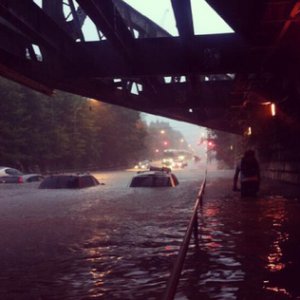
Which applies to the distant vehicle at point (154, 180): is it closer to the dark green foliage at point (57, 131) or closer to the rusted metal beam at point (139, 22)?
the rusted metal beam at point (139, 22)

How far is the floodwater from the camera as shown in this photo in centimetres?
671

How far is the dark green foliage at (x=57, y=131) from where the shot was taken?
52375 mm

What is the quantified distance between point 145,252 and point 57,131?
5208cm

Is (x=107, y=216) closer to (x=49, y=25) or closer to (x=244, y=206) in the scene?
(x=244, y=206)

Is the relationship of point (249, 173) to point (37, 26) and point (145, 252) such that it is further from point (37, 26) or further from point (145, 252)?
point (37, 26)

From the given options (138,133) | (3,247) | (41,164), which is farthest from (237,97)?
(138,133)

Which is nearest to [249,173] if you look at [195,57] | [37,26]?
[195,57]

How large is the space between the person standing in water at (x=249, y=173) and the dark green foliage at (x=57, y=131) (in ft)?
89.5

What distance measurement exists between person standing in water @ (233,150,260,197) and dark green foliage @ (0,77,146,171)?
27288mm

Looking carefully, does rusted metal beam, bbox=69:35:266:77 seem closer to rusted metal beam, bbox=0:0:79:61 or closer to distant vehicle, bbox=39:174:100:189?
rusted metal beam, bbox=0:0:79:61

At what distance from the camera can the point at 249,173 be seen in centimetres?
1853

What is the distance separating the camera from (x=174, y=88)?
15844 mm

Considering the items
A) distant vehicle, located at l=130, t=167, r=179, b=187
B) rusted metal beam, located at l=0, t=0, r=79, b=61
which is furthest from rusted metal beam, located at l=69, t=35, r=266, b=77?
distant vehicle, located at l=130, t=167, r=179, b=187

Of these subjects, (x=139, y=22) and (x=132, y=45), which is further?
(x=139, y=22)
